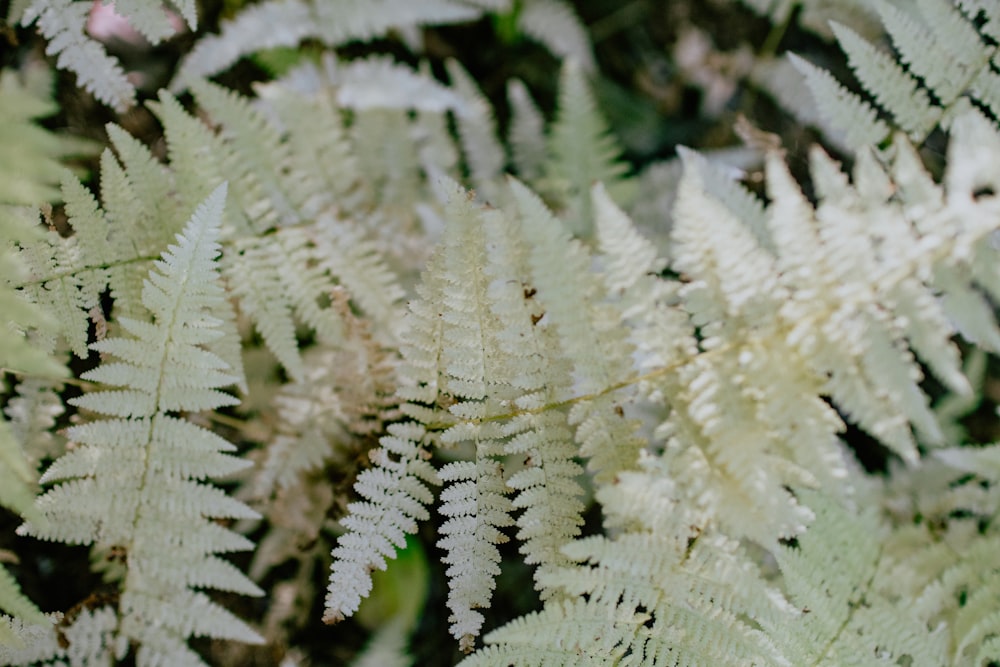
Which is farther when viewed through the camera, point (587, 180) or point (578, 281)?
point (587, 180)

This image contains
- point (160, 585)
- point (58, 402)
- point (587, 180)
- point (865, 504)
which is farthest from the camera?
point (587, 180)

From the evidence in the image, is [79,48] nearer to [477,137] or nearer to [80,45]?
[80,45]

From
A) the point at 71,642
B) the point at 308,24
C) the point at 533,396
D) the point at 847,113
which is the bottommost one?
the point at 71,642

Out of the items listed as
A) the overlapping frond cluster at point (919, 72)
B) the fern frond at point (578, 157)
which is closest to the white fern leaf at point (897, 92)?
the overlapping frond cluster at point (919, 72)

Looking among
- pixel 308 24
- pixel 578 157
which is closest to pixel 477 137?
pixel 578 157

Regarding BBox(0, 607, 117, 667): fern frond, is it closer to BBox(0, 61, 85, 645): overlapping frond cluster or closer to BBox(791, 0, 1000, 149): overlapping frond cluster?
BBox(0, 61, 85, 645): overlapping frond cluster

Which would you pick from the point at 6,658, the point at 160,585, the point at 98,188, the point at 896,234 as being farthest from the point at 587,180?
the point at 6,658

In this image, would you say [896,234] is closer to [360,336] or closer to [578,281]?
[578,281]
